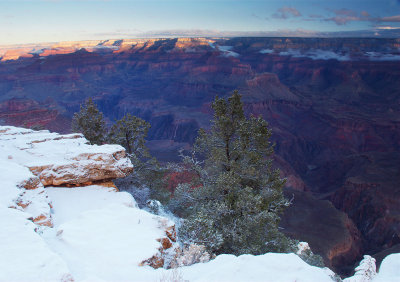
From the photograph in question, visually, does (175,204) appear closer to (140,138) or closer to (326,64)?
(140,138)

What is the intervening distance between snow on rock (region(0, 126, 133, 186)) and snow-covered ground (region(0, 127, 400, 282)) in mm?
1804

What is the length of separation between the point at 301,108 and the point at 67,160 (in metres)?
109

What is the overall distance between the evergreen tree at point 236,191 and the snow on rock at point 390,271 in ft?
11.8

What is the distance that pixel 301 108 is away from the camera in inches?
4264

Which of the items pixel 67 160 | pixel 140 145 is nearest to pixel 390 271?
pixel 67 160

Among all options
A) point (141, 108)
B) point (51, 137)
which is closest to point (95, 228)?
point (51, 137)

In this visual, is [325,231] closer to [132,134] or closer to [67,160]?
[132,134]

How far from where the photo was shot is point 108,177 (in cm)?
1073

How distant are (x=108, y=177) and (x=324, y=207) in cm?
3685

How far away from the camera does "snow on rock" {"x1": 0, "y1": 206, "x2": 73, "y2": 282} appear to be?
4.49m

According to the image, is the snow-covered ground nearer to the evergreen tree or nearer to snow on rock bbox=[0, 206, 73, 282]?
snow on rock bbox=[0, 206, 73, 282]

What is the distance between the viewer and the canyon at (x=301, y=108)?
3953 cm

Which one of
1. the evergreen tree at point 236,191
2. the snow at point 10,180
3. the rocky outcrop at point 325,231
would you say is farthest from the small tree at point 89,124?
the rocky outcrop at point 325,231

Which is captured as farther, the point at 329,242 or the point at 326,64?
the point at 326,64
